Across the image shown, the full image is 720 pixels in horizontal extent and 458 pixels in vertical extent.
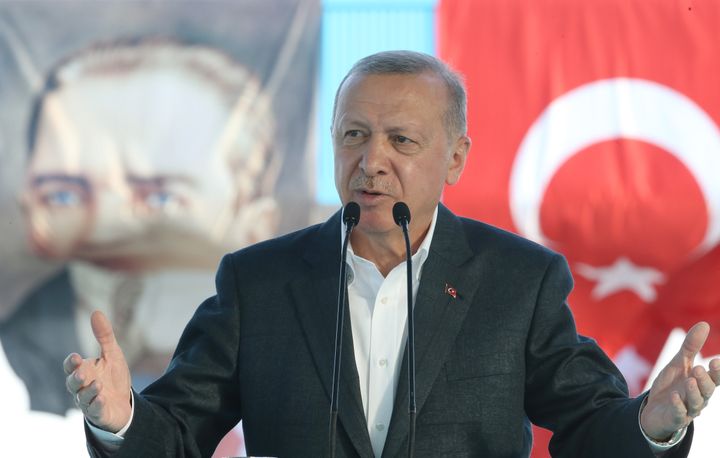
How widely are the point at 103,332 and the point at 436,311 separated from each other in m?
0.70

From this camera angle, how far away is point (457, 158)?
2.50 metres

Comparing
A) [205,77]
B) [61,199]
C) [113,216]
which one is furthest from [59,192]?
[205,77]

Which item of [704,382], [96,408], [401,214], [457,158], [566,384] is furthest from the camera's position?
[457,158]

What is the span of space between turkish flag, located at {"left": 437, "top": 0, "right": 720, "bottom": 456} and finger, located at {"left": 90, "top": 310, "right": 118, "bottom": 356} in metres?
2.72

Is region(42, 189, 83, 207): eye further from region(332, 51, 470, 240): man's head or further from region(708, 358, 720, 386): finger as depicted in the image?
region(708, 358, 720, 386): finger

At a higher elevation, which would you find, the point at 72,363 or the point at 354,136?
the point at 354,136

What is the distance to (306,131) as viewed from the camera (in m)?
4.47

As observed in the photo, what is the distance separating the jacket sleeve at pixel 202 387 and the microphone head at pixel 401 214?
1.61 feet

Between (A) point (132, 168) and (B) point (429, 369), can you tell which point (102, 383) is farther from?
(A) point (132, 168)

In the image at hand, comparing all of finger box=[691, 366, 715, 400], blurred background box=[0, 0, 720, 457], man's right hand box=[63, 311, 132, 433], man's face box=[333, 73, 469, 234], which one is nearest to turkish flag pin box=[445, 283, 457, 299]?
man's face box=[333, 73, 469, 234]

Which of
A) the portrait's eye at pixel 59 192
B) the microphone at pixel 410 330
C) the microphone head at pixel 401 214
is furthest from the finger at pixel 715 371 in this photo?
the portrait's eye at pixel 59 192

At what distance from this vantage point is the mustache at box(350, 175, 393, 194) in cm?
225

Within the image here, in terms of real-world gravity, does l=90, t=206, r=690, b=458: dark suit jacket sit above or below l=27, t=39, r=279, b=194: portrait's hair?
below

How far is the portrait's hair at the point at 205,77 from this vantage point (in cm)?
445
